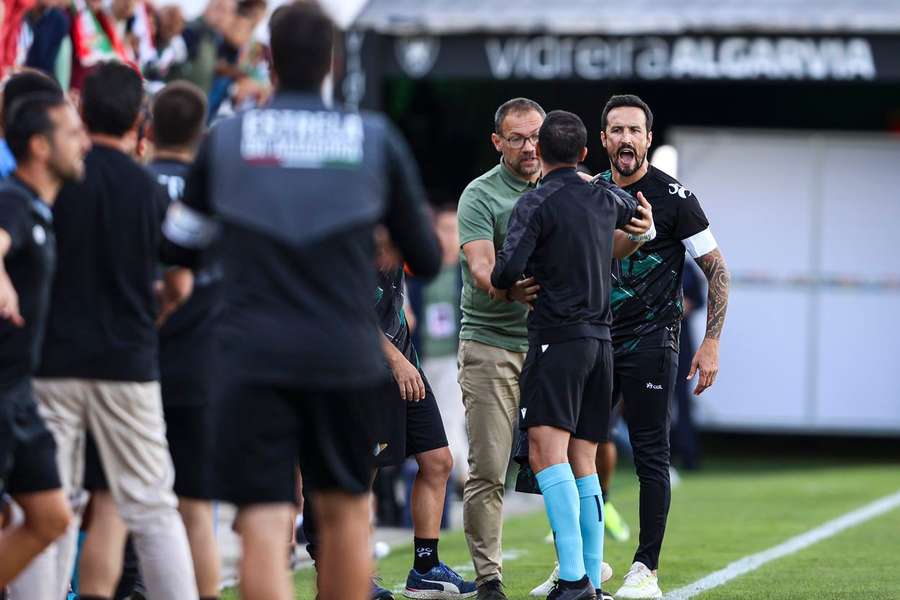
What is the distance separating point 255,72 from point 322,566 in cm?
868

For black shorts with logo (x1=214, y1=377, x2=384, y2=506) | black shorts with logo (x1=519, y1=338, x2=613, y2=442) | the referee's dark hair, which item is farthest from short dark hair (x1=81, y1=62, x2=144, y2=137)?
black shorts with logo (x1=519, y1=338, x2=613, y2=442)

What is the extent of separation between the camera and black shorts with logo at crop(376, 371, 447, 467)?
7070mm

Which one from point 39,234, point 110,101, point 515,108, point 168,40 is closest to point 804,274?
point 168,40

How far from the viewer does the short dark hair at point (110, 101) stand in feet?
17.5

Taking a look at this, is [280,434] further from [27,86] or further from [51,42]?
[51,42]

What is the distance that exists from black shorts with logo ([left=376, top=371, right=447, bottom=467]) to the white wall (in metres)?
9.74

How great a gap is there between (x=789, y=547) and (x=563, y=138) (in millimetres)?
4158

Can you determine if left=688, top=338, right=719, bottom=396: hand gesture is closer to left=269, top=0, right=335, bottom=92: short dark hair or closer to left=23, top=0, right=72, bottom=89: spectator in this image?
left=269, top=0, right=335, bottom=92: short dark hair

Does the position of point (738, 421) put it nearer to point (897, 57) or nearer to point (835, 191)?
point (835, 191)

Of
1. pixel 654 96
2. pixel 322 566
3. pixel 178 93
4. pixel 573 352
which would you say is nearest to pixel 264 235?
pixel 322 566

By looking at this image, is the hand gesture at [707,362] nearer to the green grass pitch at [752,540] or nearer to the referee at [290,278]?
the green grass pitch at [752,540]

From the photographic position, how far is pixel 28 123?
16.9ft

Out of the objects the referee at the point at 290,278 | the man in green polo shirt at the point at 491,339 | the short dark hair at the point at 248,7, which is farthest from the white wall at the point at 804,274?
the referee at the point at 290,278

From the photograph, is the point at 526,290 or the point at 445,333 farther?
the point at 445,333
